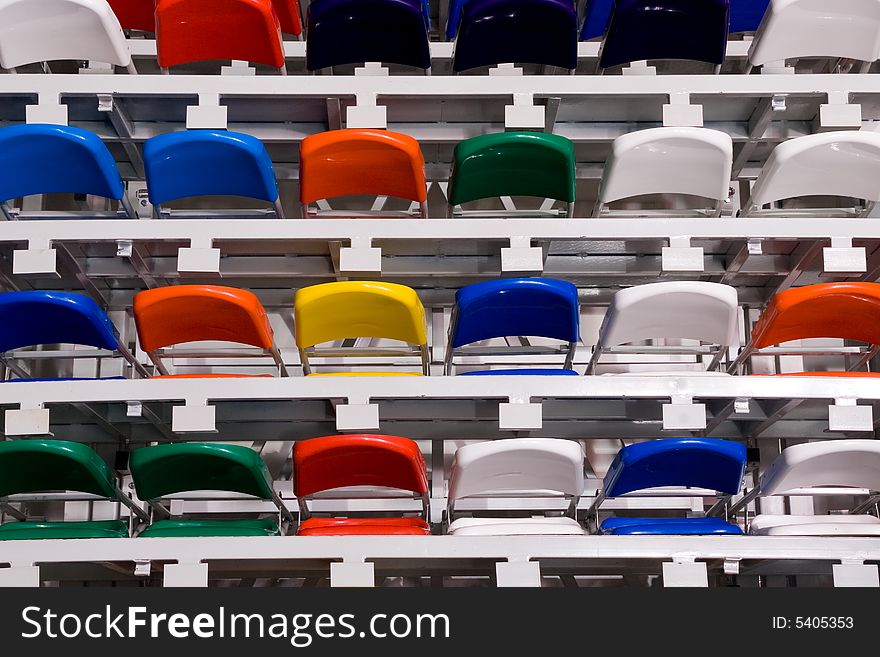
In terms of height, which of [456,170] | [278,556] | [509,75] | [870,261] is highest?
[509,75]

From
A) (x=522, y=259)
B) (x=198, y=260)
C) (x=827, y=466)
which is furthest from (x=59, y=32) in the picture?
(x=827, y=466)

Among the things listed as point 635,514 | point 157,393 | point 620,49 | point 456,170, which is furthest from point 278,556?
point 620,49

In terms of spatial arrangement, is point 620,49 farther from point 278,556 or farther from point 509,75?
point 278,556

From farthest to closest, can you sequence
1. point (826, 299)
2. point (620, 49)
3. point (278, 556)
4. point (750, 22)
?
point (750, 22) → point (620, 49) → point (826, 299) → point (278, 556)

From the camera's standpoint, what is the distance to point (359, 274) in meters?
2.77

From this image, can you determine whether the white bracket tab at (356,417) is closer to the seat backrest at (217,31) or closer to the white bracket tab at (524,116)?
the white bracket tab at (524,116)

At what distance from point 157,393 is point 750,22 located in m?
2.09

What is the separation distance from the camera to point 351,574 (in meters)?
2.38

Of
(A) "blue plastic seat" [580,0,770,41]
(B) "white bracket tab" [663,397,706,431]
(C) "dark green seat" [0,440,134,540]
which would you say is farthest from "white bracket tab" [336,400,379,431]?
(A) "blue plastic seat" [580,0,770,41]

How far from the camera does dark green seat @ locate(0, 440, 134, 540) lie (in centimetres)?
240

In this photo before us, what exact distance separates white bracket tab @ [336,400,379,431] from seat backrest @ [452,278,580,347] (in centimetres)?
30

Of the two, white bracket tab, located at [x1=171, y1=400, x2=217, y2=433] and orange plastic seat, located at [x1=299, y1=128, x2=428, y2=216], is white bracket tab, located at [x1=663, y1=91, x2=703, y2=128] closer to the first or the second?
orange plastic seat, located at [x1=299, y1=128, x2=428, y2=216]

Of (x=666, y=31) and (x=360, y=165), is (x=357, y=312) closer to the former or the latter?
(x=360, y=165)

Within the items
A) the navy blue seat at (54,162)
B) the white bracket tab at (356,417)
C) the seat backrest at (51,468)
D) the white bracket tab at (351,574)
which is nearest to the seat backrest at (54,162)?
the navy blue seat at (54,162)
